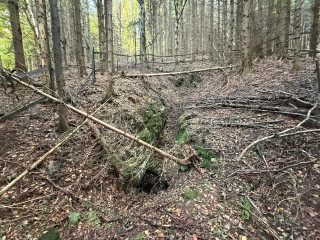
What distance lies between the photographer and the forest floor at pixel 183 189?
2.88m

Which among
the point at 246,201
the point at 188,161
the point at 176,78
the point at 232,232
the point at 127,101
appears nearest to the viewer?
the point at 232,232

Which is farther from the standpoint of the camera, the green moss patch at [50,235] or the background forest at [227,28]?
the background forest at [227,28]

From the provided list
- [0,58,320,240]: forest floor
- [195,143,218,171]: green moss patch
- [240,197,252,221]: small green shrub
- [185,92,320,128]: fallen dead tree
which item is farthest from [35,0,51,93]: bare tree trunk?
[185,92,320,128]: fallen dead tree

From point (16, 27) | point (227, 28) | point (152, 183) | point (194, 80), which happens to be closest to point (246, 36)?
point (194, 80)

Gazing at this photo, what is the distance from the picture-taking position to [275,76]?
7.86m

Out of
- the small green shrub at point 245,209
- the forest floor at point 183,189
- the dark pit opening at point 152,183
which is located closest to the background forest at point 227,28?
the forest floor at point 183,189

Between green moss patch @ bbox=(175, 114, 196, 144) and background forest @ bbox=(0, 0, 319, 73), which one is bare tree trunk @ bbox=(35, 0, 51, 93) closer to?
background forest @ bbox=(0, 0, 319, 73)

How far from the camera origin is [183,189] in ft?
12.3

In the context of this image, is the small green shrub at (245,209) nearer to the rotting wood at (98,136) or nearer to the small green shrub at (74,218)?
the small green shrub at (74,218)

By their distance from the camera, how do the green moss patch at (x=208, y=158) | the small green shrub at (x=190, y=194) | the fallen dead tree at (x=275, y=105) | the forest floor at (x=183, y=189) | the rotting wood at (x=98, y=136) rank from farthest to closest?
the rotting wood at (x=98, y=136) → the fallen dead tree at (x=275, y=105) → the green moss patch at (x=208, y=158) → the small green shrub at (x=190, y=194) → the forest floor at (x=183, y=189)

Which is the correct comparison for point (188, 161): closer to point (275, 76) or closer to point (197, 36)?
point (275, 76)

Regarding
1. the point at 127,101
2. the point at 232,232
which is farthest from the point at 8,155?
the point at 232,232

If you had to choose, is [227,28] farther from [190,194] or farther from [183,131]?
[190,194]

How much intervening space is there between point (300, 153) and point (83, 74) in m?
10.5
